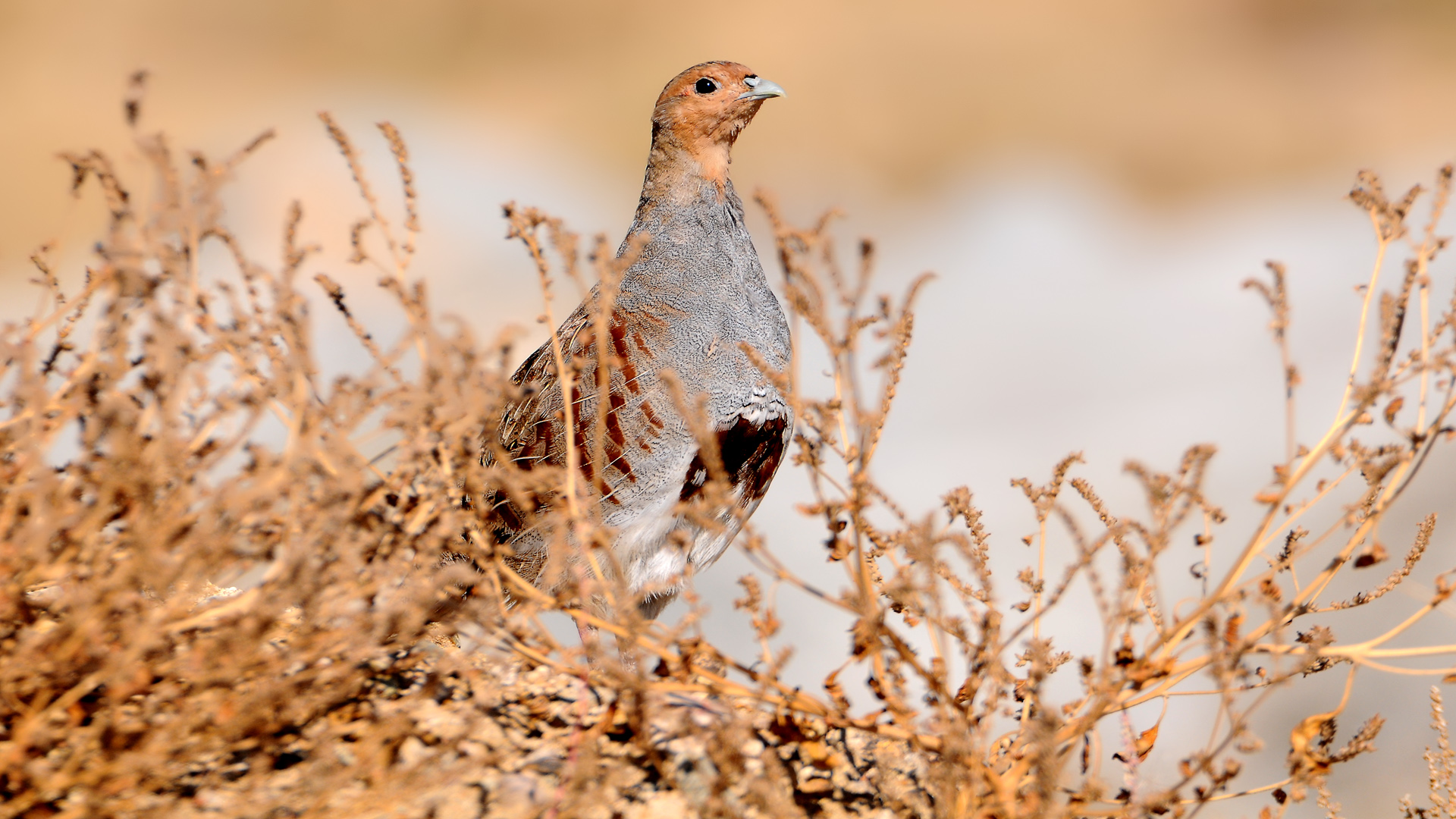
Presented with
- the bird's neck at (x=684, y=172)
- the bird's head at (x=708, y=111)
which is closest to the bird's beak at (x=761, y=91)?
the bird's head at (x=708, y=111)

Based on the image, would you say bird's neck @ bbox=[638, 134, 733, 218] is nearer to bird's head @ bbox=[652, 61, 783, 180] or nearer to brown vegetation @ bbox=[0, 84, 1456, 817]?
bird's head @ bbox=[652, 61, 783, 180]

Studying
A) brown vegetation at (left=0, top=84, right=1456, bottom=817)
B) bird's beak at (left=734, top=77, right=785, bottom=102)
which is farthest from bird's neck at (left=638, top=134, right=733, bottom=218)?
brown vegetation at (left=0, top=84, right=1456, bottom=817)

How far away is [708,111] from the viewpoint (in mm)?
2410

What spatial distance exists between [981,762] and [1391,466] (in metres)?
0.50

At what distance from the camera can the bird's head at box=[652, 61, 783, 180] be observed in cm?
241

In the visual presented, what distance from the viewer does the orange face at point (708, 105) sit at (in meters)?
2.41

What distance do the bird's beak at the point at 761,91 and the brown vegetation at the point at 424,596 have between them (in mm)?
1124

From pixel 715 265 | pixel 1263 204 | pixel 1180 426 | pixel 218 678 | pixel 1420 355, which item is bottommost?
pixel 218 678

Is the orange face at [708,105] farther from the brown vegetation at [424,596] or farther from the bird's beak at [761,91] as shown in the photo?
the brown vegetation at [424,596]

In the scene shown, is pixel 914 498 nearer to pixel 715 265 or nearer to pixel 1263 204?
pixel 715 265

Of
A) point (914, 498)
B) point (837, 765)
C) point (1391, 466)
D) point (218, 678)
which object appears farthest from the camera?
point (914, 498)

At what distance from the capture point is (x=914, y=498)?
4410 mm

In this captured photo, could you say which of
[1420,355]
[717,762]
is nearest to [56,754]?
[717,762]

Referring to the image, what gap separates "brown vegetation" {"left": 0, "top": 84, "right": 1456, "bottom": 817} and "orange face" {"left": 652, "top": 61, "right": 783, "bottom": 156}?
1.08 m
